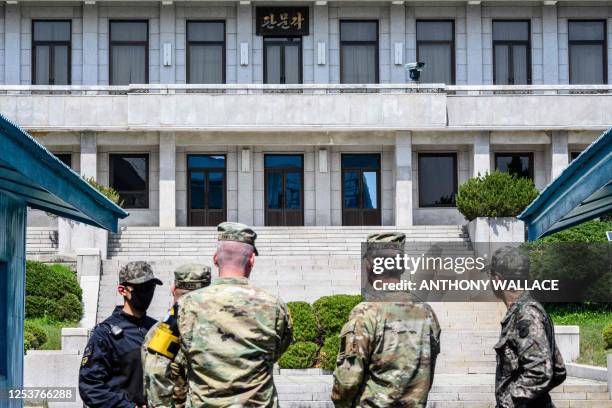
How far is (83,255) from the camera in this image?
27.6m

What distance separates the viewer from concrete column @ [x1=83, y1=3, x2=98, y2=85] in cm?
3750

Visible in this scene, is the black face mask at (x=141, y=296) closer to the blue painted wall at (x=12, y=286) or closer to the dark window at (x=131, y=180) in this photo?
the blue painted wall at (x=12, y=286)

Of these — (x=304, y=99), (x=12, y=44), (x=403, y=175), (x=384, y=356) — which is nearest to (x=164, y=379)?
(x=384, y=356)

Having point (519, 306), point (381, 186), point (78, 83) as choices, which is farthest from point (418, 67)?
point (519, 306)

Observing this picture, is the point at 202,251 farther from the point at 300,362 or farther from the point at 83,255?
the point at 300,362

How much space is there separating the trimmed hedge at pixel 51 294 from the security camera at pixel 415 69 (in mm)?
13846

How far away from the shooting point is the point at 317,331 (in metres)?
21.4

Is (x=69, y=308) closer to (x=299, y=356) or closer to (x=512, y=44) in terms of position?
(x=299, y=356)

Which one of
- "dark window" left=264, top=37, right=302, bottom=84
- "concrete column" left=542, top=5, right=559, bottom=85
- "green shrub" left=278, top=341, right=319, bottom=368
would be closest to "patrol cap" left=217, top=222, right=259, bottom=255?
"green shrub" left=278, top=341, right=319, bottom=368

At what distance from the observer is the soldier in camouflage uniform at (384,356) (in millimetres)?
7543

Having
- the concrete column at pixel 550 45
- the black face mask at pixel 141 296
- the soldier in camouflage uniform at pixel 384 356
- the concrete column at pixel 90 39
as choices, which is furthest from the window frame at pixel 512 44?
the soldier in camouflage uniform at pixel 384 356

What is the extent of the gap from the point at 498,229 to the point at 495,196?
3.29ft

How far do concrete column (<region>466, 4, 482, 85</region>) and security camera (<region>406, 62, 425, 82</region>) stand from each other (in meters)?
2.41

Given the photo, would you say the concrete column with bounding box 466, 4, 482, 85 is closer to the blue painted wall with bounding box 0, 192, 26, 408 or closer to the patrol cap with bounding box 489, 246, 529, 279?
the blue painted wall with bounding box 0, 192, 26, 408
